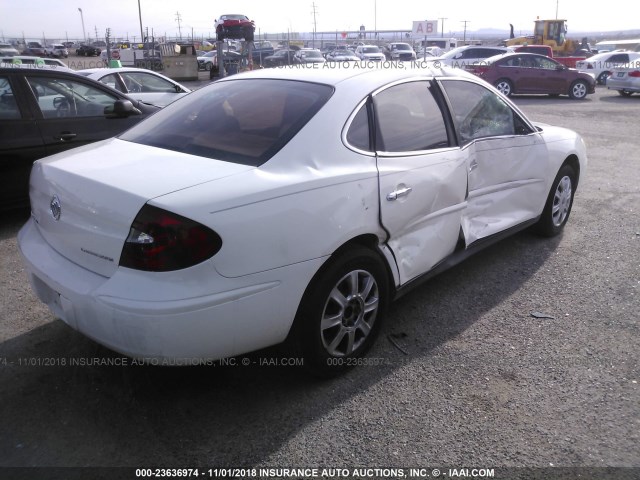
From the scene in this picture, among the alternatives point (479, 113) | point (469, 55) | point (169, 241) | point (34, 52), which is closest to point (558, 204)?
point (479, 113)

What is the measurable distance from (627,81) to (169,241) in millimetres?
21706

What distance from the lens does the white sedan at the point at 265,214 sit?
249cm

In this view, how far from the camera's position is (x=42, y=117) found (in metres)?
5.88

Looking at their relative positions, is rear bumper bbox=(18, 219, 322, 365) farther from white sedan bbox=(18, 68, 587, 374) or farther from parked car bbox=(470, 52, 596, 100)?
parked car bbox=(470, 52, 596, 100)

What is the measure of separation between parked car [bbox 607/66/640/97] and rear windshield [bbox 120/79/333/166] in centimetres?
2021

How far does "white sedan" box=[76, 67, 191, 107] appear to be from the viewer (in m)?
9.34

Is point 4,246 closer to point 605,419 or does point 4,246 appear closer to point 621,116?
point 605,419

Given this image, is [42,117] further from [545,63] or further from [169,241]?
[545,63]

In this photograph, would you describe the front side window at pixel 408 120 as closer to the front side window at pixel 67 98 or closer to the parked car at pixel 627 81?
the front side window at pixel 67 98

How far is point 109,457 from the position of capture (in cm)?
257

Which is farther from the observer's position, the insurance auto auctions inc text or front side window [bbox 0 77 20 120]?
front side window [bbox 0 77 20 120]

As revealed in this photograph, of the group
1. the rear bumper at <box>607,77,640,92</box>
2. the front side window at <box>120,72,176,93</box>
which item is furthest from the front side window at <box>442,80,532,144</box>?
the rear bumper at <box>607,77,640,92</box>

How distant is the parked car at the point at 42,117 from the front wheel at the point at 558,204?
3.86m

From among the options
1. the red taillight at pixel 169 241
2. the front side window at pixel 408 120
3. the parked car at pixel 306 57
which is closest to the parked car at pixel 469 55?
the parked car at pixel 306 57
